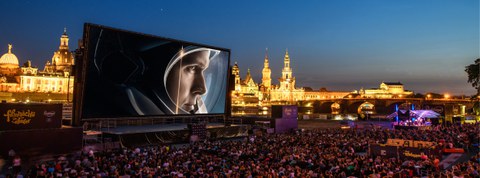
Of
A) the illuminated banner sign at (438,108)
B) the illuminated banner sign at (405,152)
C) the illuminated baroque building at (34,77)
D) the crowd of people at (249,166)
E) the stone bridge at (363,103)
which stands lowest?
the crowd of people at (249,166)

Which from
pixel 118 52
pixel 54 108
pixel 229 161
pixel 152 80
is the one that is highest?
pixel 118 52

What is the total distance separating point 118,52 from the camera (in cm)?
2883

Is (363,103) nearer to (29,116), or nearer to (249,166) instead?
(249,166)

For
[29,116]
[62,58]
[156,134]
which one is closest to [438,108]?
[156,134]

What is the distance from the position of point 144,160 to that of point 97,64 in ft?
44.6

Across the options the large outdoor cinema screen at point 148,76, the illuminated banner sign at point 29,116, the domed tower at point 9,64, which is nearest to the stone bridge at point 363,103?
the large outdoor cinema screen at point 148,76

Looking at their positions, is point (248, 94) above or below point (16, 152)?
above

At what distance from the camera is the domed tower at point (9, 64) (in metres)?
125

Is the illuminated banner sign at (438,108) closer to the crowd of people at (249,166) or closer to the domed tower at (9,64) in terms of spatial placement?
the crowd of people at (249,166)

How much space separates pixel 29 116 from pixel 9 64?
12987 cm

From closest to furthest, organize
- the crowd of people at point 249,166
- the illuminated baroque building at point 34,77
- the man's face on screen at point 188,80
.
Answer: the crowd of people at point 249,166, the man's face on screen at point 188,80, the illuminated baroque building at point 34,77

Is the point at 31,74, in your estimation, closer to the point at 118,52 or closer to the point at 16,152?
the point at 118,52

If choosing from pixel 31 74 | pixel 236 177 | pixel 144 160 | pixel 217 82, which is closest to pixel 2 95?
pixel 31 74

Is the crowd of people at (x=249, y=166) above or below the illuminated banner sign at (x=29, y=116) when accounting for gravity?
below
